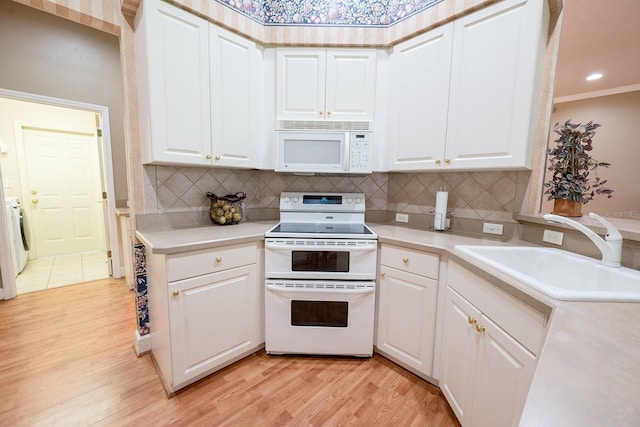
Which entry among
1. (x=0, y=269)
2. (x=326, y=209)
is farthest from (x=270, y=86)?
(x=0, y=269)

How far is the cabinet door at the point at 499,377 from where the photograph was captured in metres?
0.88

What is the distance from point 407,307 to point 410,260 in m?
0.30

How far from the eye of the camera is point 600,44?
2188 millimetres

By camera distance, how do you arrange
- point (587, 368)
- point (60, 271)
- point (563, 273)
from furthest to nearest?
point (60, 271), point (563, 273), point (587, 368)

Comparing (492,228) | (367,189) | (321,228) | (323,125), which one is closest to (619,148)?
(492,228)

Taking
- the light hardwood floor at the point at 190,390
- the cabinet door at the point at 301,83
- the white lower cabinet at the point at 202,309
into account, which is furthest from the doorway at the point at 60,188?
the cabinet door at the point at 301,83

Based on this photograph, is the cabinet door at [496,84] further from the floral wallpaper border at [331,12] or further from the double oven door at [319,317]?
the double oven door at [319,317]

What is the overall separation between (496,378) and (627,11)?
261cm

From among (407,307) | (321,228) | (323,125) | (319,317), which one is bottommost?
(319,317)

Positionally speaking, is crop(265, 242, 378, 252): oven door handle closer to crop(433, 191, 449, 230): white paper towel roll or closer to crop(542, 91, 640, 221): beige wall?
crop(433, 191, 449, 230): white paper towel roll

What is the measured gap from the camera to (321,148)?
1.84 meters

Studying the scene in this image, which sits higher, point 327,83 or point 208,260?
point 327,83

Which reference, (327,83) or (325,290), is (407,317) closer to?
(325,290)

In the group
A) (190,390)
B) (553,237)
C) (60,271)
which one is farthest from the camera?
(60,271)
